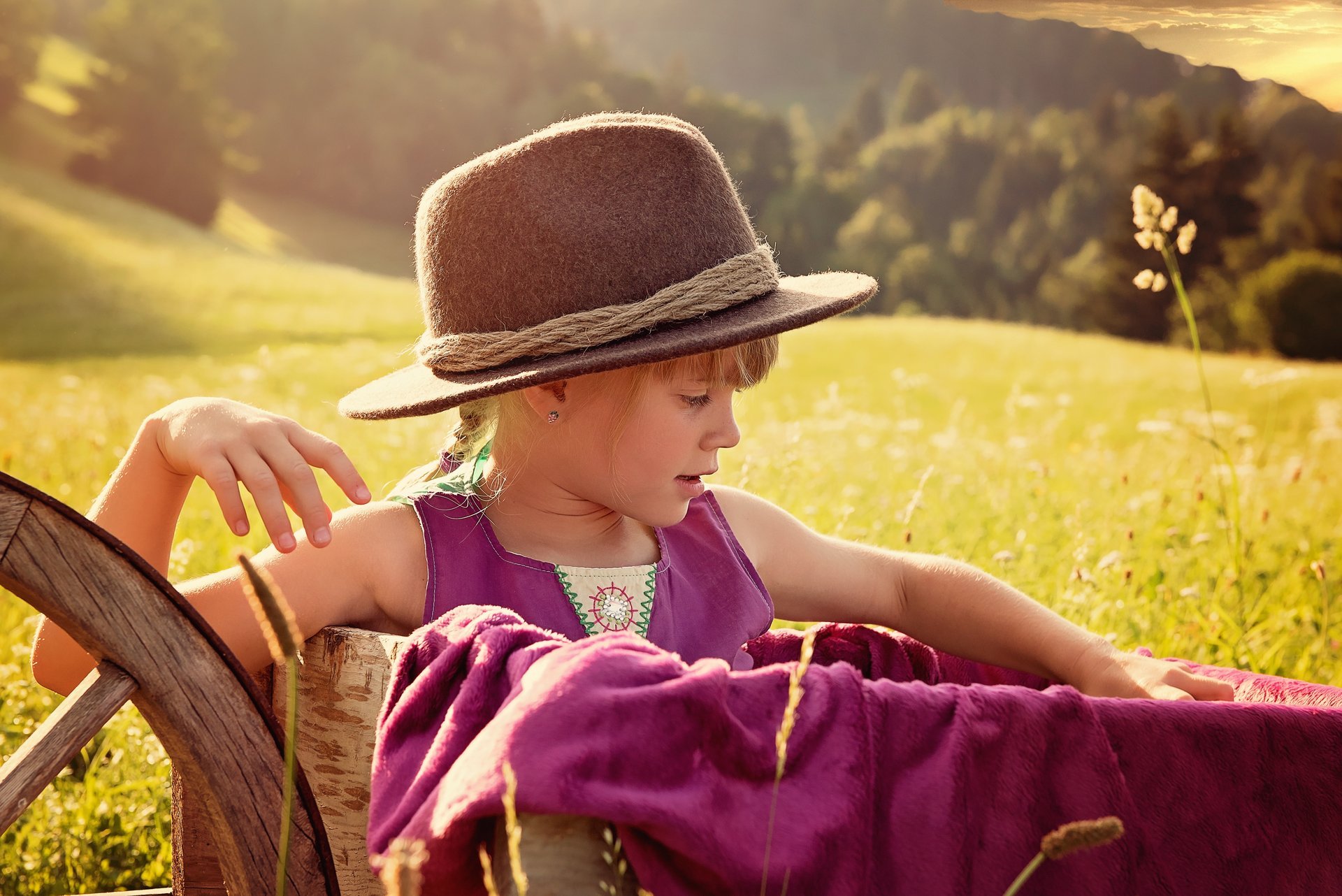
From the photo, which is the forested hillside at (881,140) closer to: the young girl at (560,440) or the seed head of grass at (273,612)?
the young girl at (560,440)

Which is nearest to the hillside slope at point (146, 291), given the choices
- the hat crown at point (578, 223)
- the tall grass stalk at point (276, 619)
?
the hat crown at point (578, 223)

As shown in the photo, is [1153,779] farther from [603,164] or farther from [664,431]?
[603,164]

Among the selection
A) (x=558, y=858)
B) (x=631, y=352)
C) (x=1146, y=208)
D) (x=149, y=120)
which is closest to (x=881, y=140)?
(x=149, y=120)

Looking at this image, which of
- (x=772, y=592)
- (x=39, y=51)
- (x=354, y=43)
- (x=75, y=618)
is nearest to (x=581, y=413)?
(x=772, y=592)

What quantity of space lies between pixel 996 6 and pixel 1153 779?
1695mm

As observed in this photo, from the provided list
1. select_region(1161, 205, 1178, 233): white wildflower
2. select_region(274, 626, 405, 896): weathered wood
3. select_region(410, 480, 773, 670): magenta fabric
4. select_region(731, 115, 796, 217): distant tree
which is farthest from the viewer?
select_region(731, 115, 796, 217): distant tree

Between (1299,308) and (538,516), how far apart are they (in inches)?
1060

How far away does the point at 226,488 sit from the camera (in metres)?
1.54

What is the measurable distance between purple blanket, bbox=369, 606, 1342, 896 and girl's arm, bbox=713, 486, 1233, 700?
0.58m

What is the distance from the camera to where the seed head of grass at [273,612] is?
97cm

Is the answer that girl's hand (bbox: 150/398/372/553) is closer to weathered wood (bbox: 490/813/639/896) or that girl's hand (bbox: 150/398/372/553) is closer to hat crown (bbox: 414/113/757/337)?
hat crown (bbox: 414/113/757/337)

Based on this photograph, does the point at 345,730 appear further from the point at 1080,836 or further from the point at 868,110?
the point at 868,110

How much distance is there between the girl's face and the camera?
6.07 feet

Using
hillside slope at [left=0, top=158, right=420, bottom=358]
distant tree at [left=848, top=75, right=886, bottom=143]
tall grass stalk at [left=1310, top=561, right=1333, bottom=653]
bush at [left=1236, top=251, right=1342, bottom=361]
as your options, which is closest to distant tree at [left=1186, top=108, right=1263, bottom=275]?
bush at [left=1236, top=251, right=1342, bottom=361]
